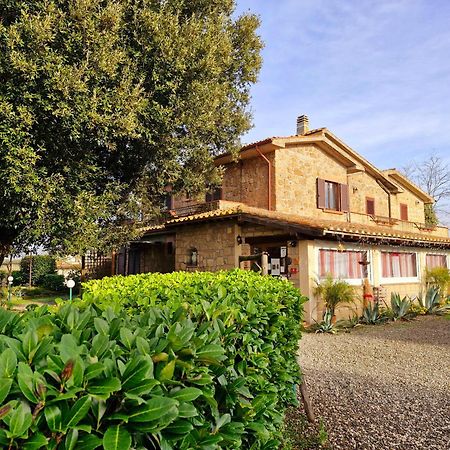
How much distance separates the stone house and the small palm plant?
30cm

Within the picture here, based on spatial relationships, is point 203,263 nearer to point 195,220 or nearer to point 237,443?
point 195,220

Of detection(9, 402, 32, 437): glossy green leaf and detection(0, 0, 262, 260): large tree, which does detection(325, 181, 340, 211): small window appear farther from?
detection(9, 402, 32, 437): glossy green leaf

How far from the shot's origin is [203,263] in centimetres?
1443

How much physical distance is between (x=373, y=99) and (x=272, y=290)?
14014 mm

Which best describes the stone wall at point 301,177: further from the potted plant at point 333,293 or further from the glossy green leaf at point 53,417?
the glossy green leaf at point 53,417

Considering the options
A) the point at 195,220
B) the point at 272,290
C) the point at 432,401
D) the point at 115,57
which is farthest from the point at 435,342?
the point at 115,57

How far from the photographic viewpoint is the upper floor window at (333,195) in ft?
55.9

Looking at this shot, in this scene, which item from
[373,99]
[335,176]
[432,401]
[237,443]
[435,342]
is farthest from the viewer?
[335,176]

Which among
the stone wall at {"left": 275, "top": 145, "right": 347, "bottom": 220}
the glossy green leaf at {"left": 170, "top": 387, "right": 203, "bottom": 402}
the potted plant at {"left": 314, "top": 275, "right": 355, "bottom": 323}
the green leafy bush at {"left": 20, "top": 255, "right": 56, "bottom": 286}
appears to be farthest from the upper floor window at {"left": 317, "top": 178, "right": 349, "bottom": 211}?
the green leafy bush at {"left": 20, "top": 255, "right": 56, "bottom": 286}

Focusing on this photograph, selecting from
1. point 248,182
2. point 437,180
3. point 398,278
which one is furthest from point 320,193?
point 437,180

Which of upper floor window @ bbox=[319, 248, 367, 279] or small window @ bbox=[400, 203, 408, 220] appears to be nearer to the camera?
upper floor window @ bbox=[319, 248, 367, 279]

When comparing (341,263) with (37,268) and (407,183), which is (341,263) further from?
(37,268)

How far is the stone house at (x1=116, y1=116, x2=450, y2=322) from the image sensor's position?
12.2 metres

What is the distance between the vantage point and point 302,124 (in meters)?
19.8
